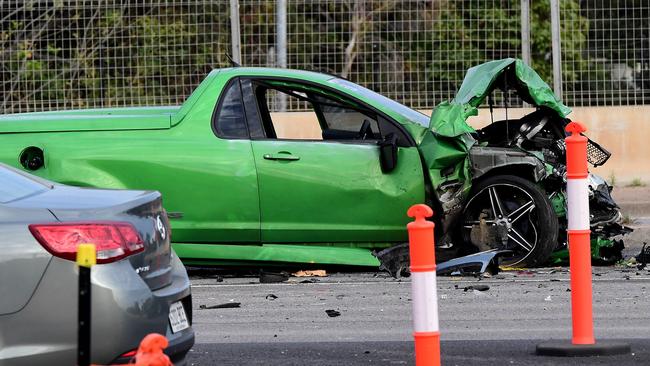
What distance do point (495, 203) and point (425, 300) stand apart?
428 centimetres

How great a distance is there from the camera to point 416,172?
30.5 feet

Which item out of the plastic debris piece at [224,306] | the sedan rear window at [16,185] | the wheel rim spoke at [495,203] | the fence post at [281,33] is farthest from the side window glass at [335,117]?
the fence post at [281,33]

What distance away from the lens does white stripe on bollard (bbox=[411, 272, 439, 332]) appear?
5238 mm

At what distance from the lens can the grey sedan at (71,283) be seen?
5.07 meters

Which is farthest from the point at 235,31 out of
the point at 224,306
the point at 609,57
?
the point at 224,306

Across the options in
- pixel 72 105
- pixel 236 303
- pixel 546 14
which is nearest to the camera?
pixel 236 303

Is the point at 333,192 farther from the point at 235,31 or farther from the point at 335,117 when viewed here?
the point at 235,31

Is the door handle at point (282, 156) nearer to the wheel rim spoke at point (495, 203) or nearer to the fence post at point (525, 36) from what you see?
the wheel rim spoke at point (495, 203)

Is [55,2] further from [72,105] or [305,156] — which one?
[305,156]

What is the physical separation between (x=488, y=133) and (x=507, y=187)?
2.82 ft

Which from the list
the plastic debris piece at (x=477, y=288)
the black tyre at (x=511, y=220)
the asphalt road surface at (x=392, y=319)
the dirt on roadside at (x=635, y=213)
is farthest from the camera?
the dirt on roadside at (x=635, y=213)

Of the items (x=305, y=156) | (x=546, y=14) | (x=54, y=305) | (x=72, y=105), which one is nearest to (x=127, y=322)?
(x=54, y=305)

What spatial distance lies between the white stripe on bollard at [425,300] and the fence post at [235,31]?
35.8 feet

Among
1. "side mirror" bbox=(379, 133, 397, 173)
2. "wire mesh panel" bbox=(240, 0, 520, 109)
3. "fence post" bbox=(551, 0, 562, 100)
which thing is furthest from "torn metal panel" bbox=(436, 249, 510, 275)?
"fence post" bbox=(551, 0, 562, 100)
